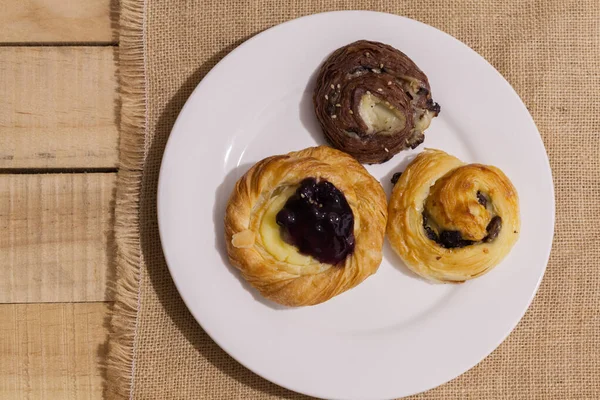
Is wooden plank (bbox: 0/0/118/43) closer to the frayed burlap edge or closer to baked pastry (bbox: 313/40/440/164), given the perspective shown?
the frayed burlap edge

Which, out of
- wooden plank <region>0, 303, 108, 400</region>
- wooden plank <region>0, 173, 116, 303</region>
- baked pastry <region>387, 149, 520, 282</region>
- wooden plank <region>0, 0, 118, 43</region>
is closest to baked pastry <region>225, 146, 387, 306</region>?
baked pastry <region>387, 149, 520, 282</region>

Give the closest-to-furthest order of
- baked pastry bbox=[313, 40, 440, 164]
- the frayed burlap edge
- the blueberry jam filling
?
the blueberry jam filling, baked pastry bbox=[313, 40, 440, 164], the frayed burlap edge

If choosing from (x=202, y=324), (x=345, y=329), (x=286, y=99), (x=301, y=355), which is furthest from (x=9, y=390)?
(x=286, y=99)

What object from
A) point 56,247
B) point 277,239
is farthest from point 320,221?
point 56,247

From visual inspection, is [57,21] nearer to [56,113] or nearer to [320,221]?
[56,113]

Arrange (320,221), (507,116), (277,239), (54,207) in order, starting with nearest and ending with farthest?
(320,221) < (277,239) < (507,116) < (54,207)

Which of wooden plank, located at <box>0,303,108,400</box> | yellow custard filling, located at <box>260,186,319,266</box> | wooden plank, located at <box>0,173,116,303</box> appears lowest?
wooden plank, located at <box>0,303,108,400</box>
